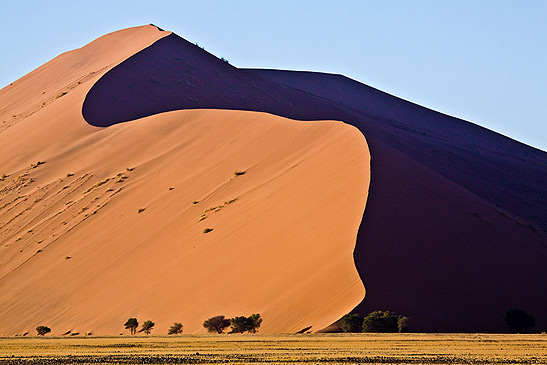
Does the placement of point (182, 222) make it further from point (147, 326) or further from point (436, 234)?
point (436, 234)

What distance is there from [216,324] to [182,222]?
10326 mm

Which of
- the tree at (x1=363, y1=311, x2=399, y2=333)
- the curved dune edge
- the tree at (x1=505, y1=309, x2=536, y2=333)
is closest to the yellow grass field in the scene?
the tree at (x1=363, y1=311, x2=399, y2=333)

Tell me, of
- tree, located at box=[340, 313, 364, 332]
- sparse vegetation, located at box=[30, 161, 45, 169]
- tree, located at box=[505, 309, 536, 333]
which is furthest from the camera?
sparse vegetation, located at box=[30, 161, 45, 169]

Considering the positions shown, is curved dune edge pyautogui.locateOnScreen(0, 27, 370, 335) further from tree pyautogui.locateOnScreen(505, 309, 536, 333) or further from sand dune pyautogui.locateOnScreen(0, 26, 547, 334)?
tree pyautogui.locateOnScreen(505, 309, 536, 333)

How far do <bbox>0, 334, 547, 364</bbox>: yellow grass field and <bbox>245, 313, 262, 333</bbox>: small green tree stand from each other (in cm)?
116

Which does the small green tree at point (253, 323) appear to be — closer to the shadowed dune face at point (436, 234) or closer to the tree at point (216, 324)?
the tree at point (216, 324)

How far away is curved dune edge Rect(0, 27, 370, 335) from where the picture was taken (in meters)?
25.2

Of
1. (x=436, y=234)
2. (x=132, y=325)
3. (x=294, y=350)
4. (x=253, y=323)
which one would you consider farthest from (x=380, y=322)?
(x=132, y=325)

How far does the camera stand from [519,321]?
74.9ft

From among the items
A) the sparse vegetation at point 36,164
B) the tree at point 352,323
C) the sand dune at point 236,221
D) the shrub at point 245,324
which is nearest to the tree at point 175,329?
the sand dune at point 236,221

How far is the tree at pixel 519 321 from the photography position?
74.4 feet

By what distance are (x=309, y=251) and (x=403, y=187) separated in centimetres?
471

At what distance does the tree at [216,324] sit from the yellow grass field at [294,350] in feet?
5.75

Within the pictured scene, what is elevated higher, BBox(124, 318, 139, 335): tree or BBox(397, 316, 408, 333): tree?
BBox(397, 316, 408, 333): tree
